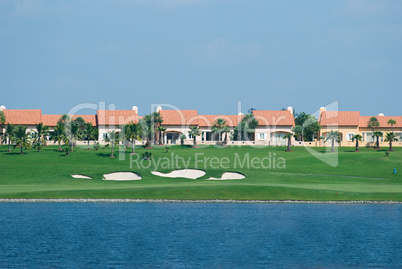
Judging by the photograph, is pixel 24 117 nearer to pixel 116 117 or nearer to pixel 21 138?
pixel 116 117

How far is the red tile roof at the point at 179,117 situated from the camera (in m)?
132

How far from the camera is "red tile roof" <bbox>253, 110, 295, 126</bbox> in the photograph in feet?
434

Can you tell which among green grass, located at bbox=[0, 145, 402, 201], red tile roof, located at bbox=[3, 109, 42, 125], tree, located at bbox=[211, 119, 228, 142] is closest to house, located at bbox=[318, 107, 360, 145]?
green grass, located at bbox=[0, 145, 402, 201]

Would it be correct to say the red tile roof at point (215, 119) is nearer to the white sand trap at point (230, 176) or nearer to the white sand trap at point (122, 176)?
the white sand trap at point (230, 176)

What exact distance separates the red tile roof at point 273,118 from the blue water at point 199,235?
73.1 metres

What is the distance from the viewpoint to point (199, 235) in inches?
1720

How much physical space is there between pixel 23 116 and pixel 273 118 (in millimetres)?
61475

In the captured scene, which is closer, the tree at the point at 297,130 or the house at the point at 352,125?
the tree at the point at 297,130

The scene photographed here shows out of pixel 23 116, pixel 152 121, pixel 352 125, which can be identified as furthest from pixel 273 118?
pixel 23 116

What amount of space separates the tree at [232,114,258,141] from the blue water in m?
69.4

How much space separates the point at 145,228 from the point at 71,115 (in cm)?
9096

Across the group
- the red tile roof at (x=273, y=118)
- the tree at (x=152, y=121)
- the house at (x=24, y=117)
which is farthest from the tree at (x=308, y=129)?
the house at (x=24, y=117)

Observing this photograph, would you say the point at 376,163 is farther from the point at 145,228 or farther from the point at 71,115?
the point at 71,115

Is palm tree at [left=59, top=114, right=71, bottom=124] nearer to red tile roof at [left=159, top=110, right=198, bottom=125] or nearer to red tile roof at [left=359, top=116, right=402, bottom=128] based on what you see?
red tile roof at [left=159, top=110, right=198, bottom=125]
